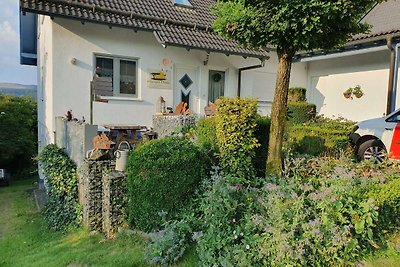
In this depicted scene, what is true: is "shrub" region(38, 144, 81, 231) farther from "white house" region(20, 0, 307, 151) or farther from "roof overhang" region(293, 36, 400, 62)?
"roof overhang" region(293, 36, 400, 62)

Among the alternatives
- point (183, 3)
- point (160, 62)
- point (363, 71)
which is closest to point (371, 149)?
point (363, 71)

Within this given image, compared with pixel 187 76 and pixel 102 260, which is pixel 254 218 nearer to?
pixel 102 260

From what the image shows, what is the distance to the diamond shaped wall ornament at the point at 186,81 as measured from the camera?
455 inches

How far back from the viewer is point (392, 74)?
10.7m

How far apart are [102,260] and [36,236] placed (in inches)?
124

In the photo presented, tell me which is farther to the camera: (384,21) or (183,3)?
(183,3)

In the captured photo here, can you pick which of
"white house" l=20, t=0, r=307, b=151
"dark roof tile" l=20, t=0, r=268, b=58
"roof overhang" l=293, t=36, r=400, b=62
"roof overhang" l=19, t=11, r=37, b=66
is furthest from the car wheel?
"roof overhang" l=19, t=11, r=37, b=66

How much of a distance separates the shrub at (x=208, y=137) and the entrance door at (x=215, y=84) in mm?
5980

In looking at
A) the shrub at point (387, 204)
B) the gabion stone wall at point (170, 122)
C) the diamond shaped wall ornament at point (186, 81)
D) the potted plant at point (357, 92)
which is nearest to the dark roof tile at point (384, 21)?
the potted plant at point (357, 92)

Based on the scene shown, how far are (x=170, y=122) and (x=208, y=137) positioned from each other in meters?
2.51

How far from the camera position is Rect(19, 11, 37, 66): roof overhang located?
16.2 m

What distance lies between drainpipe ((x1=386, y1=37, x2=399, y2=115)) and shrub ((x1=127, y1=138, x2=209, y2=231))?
8.81m

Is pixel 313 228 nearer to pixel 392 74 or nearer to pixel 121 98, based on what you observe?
pixel 121 98

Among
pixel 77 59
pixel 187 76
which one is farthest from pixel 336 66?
pixel 77 59
